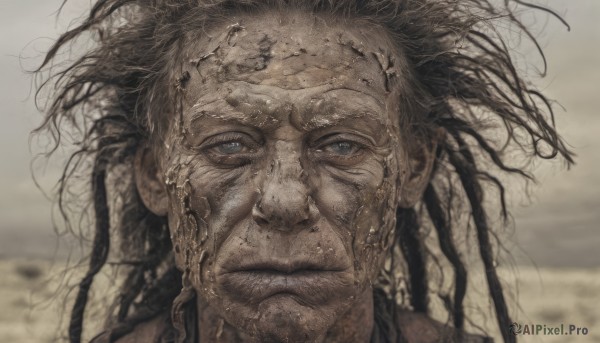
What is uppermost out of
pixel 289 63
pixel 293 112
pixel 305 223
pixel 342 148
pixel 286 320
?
pixel 289 63

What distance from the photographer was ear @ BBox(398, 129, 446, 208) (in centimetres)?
436

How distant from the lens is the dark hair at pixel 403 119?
171 inches

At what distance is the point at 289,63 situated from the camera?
3.86m

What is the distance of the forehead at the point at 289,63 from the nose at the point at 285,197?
0.24 meters

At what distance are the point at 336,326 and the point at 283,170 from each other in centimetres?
83

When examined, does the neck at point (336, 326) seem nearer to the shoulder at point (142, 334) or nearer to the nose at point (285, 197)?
the shoulder at point (142, 334)

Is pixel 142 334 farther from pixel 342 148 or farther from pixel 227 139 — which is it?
pixel 342 148

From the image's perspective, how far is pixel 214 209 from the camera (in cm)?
383

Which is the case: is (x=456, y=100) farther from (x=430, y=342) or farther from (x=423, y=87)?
(x=430, y=342)

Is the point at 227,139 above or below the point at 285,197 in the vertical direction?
A: above

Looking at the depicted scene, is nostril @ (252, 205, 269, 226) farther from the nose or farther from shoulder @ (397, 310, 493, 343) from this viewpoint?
shoulder @ (397, 310, 493, 343)

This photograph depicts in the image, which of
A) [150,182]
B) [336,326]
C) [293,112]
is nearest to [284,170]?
[293,112]

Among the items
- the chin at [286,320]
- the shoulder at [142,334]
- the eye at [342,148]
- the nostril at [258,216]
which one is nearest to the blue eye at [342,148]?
the eye at [342,148]

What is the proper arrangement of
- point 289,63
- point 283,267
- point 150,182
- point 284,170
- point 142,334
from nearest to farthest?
1. point 283,267
2. point 284,170
3. point 289,63
4. point 150,182
5. point 142,334
